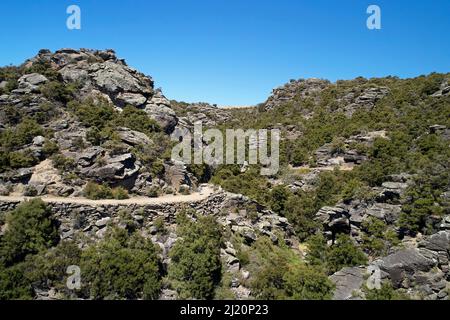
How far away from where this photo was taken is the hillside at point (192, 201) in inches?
754

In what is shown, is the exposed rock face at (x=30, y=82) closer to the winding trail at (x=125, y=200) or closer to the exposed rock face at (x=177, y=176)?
the winding trail at (x=125, y=200)

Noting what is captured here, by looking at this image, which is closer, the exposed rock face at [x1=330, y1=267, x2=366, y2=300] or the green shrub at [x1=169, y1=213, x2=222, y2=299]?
the exposed rock face at [x1=330, y1=267, x2=366, y2=300]

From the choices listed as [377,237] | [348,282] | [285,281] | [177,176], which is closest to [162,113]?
[177,176]

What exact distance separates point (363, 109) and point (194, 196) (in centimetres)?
3792

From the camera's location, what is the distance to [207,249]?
21.2 meters

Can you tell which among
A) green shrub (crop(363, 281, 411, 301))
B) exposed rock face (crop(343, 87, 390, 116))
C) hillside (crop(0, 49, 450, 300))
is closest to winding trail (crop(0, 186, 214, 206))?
hillside (crop(0, 49, 450, 300))

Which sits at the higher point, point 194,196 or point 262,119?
point 262,119

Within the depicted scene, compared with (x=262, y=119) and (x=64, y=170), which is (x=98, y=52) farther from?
(x=262, y=119)

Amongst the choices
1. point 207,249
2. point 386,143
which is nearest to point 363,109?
point 386,143

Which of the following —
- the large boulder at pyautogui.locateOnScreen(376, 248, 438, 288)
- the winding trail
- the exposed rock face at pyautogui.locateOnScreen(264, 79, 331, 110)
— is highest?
the exposed rock face at pyautogui.locateOnScreen(264, 79, 331, 110)

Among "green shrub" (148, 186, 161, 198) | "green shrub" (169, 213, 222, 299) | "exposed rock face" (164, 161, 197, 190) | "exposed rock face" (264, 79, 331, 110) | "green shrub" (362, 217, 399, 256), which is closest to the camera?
"green shrub" (169, 213, 222, 299)

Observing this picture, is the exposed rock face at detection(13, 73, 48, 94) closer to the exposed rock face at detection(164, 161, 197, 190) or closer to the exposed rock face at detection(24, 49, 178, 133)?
the exposed rock face at detection(24, 49, 178, 133)

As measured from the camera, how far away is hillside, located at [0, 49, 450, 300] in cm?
1916

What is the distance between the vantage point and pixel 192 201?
26828mm
